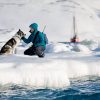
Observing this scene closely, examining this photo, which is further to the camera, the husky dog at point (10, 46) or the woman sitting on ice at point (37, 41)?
the woman sitting on ice at point (37, 41)

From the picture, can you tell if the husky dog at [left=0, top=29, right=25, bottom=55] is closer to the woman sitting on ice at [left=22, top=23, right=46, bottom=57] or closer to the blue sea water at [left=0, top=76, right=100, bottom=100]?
the woman sitting on ice at [left=22, top=23, right=46, bottom=57]

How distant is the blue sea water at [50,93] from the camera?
759 centimetres

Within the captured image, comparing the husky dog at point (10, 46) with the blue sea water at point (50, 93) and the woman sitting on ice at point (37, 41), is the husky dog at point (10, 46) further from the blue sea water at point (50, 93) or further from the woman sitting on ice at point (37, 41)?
the blue sea water at point (50, 93)

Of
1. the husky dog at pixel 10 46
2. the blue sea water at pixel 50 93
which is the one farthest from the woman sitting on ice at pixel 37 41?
the blue sea water at pixel 50 93

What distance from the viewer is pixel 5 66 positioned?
27.6 feet

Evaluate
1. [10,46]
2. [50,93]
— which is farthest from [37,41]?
[50,93]

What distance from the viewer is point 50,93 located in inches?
311

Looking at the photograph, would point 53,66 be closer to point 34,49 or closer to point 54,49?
point 34,49

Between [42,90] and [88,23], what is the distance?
62054 mm

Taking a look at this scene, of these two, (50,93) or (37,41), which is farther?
(37,41)

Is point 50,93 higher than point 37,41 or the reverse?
the reverse

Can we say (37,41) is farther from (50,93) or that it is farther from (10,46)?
(50,93)

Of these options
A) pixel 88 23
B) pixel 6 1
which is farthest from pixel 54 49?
pixel 6 1

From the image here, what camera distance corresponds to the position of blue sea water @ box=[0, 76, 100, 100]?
24.9 feet
